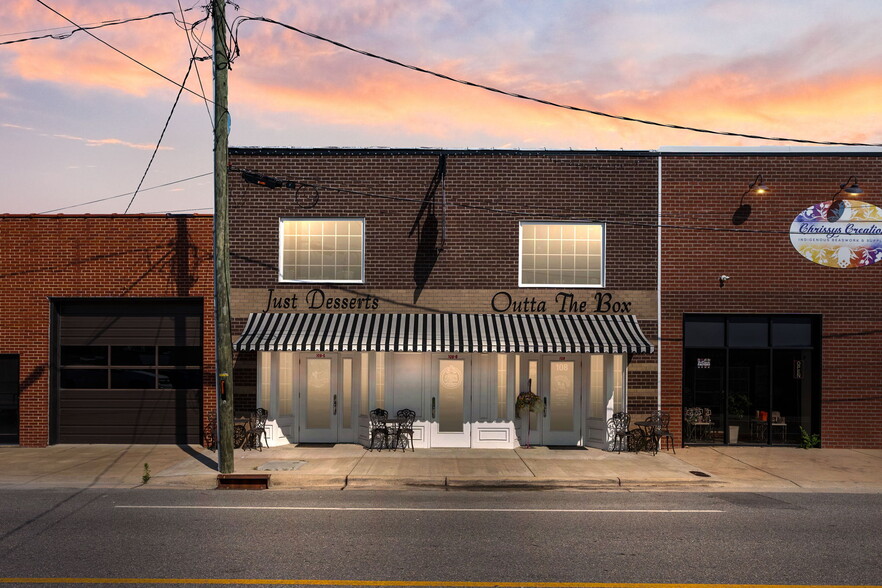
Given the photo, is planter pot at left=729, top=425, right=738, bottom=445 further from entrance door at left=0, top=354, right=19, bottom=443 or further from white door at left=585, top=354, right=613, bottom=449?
entrance door at left=0, top=354, right=19, bottom=443

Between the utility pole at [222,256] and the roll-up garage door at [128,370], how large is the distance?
354cm

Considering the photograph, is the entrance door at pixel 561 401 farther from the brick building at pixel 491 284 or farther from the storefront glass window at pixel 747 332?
the storefront glass window at pixel 747 332

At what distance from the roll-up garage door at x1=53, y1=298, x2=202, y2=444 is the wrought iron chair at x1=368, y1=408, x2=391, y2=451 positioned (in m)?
4.43

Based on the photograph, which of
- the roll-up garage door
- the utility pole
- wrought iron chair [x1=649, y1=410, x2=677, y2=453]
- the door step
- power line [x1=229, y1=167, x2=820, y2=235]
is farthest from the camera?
power line [x1=229, y1=167, x2=820, y2=235]

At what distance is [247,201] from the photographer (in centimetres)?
1639

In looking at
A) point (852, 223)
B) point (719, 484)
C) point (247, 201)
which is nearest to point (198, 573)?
point (719, 484)

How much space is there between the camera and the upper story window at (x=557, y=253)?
16.4 m

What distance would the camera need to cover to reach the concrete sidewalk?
1229 centimetres

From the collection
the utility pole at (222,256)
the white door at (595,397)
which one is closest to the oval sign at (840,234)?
the white door at (595,397)

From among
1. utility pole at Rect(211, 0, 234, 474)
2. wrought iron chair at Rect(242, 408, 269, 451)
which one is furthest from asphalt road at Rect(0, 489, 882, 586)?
wrought iron chair at Rect(242, 408, 269, 451)

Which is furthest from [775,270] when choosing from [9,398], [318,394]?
[9,398]

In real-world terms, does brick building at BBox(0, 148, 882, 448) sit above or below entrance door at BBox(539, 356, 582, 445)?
above

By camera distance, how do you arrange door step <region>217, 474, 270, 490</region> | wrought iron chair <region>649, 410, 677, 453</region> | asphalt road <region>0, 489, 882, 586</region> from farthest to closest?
wrought iron chair <region>649, 410, 677, 453</region>
door step <region>217, 474, 270, 490</region>
asphalt road <region>0, 489, 882, 586</region>

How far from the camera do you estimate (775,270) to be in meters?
16.3
